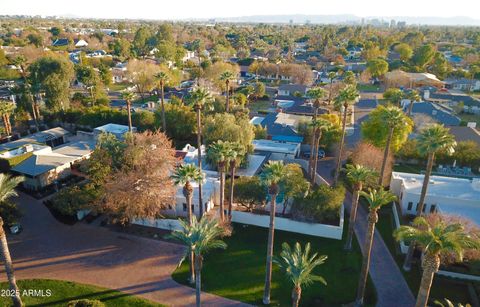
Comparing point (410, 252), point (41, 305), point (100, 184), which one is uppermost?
point (100, 184)

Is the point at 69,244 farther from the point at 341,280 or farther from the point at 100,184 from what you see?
the point at 341,280

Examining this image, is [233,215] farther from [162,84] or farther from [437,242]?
[162,84]


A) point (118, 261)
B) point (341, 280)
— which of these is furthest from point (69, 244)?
point (341, 280)

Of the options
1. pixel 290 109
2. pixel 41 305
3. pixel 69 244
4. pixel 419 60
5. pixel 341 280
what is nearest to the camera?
pixel 41 305

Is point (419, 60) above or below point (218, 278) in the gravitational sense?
above

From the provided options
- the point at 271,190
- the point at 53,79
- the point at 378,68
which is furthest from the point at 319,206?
the point at 378,68

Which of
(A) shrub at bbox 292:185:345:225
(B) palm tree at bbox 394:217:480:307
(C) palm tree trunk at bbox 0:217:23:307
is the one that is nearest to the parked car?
(A) shrub at bbox 292:185:345:225

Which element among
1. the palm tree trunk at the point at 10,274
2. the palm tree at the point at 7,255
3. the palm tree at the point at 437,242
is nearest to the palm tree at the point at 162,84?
the palm tree at the point at 7,255
